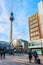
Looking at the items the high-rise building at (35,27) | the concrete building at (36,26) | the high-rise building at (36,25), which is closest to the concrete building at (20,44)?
the concrete building at (36,26)

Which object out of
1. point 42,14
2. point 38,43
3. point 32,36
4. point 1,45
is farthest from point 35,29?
point 1,45

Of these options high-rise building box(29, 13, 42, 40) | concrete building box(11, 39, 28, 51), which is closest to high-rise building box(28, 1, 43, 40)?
high-rise building box(29, 13, 42, 40)

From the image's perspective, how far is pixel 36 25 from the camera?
10819cm

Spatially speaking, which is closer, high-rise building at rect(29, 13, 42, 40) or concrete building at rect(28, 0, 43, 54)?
concrete building at rect(28, 0, 43, 54)

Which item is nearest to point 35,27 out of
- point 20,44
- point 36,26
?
point 36,26

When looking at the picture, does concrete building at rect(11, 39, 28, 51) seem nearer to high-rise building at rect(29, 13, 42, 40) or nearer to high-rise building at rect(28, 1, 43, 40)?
high-rise building at rect(29, 13, 42, 40)

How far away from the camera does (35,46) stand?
7956 centimetres

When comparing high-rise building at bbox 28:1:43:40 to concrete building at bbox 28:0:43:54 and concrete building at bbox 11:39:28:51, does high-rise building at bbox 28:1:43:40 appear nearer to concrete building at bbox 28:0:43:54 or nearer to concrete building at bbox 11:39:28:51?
concrete building at bbox 28:0:43:54

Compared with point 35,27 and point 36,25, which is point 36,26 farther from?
point 35,27

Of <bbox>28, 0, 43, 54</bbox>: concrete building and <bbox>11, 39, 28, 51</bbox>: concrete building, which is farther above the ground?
<bbox>28, 0, 43, 54</bbox>: concrete building

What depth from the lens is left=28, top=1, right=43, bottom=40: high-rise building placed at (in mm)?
102938

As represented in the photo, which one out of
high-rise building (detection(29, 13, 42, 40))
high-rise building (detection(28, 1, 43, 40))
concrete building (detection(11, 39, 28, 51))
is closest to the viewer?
concrete building (detection(11, 39, 28, 51))

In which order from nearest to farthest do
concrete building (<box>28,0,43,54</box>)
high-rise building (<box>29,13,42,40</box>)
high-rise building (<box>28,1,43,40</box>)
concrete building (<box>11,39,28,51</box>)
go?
concrete building (<box>11,39,28,51</box>) → concrete building (<box>28,0,43,54</box>) → high-rise building (<box>28,1,43,40</box>) → high-rise building (<box>29,13,42,40</box>)

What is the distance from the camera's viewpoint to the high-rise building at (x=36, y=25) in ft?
338
